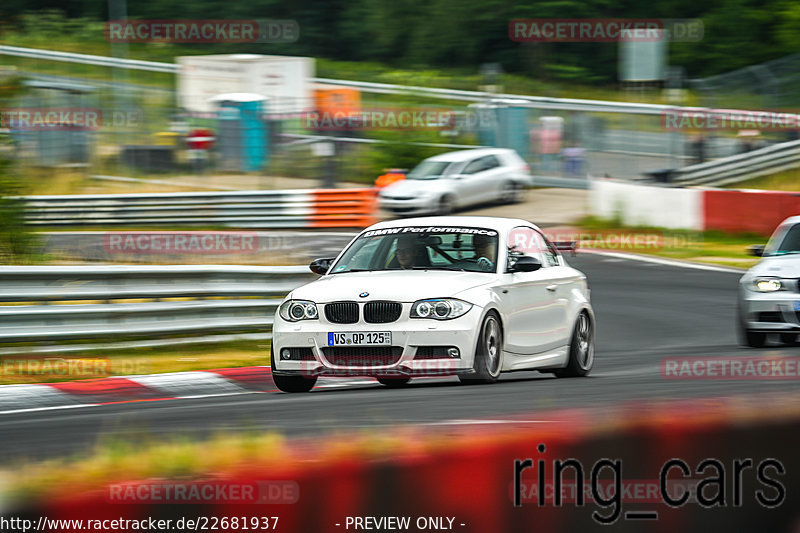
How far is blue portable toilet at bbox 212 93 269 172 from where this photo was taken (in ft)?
101

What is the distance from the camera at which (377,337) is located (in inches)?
362

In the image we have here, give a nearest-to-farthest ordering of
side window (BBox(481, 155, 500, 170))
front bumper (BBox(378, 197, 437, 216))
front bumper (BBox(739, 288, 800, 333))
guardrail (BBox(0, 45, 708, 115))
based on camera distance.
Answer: front bumper (BBox(739, 288, 800, 333)), front bumper (BBox(378, 197, 437, 216)), side window (BBox(481, 155, 500, 170)), guardrail (BBox(0, 45, 708, 115))

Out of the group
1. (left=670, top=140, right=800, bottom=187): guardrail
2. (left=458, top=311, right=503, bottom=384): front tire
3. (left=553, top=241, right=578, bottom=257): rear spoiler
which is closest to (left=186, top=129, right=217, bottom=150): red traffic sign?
(left=670, top=140, right=800, bottom=187): guardrail

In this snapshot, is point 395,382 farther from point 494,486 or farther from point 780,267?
point 494,486

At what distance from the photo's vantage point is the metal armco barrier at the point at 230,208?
2873 cm

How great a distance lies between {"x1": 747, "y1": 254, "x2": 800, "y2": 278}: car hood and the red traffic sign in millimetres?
20257

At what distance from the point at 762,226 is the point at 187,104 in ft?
66.1

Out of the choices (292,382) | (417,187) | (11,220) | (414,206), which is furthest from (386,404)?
(417,187)

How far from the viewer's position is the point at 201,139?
102 ft

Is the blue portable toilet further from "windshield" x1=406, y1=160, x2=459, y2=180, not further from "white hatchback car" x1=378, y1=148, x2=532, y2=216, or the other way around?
"windshield" x1=406, y1=160, x2=459, y2=180

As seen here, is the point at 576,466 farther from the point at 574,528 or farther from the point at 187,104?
the point at 187,104

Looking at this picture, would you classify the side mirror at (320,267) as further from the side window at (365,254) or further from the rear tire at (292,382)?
the rear tire at (292,382)

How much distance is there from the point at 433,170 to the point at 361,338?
2200 centimetres

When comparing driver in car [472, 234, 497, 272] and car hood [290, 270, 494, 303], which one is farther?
driver in car [472, 234, 497, 272]
